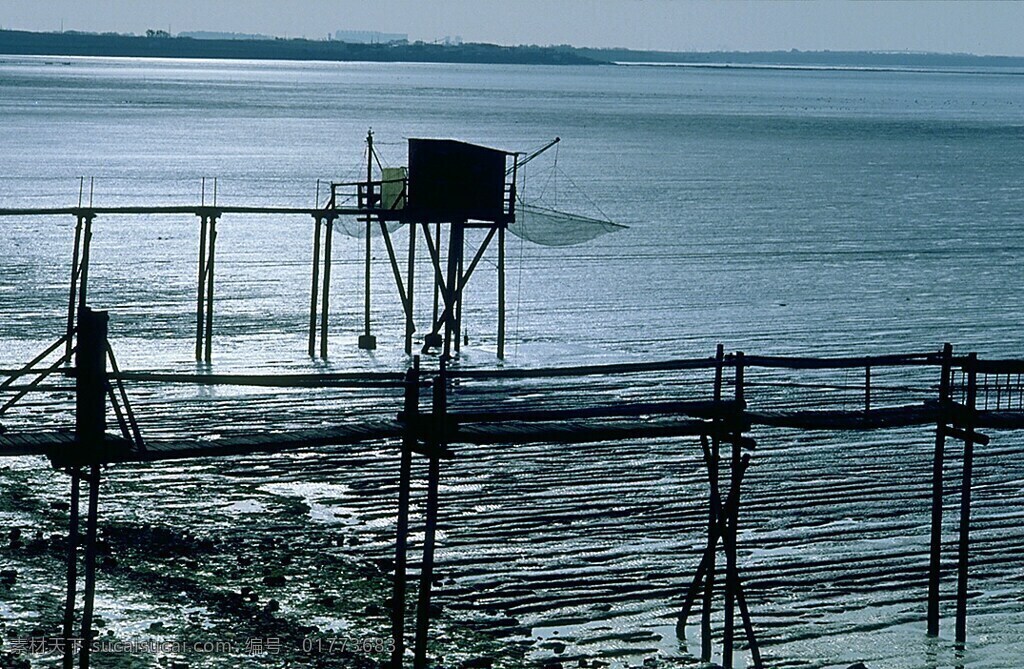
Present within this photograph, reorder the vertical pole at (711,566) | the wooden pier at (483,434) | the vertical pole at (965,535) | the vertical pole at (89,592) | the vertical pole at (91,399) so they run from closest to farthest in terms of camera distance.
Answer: the vertical pole at (89,592)
the vertical pole at (91,399)
the wooden pier at (483,434)
the vertical pole at (711,566)
the vertical pole at (965,535)


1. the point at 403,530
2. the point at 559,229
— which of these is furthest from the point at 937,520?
the point at 559,229

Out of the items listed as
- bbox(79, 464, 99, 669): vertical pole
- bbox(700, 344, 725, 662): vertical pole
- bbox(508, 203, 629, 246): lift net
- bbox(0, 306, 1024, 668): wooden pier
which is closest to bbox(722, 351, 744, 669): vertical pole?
bbox(0, 306, 1024, 668): wooden pier

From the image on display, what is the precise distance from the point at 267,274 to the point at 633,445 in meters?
24.0

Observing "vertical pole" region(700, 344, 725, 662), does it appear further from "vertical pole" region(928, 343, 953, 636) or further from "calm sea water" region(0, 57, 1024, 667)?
"vertical pole" region(928, 343, 953, 636)

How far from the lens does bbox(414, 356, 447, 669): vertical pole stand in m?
18.5

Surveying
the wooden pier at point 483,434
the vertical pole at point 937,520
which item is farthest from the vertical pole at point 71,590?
the vertical pole at point 937,520

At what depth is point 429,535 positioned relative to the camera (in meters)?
19.0

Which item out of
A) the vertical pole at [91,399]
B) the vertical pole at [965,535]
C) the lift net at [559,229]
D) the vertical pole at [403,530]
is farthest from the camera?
the lift net at [559,229]

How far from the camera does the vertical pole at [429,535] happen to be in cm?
1845

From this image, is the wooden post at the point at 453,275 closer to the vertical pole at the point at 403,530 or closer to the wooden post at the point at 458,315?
the wooden post at the point at 458,315

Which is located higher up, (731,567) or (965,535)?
(965,535)

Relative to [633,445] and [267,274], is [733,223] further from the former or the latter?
[633,445]

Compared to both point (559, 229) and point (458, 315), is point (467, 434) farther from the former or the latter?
point (559, 229)

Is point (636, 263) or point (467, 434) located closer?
point (467, 434)
